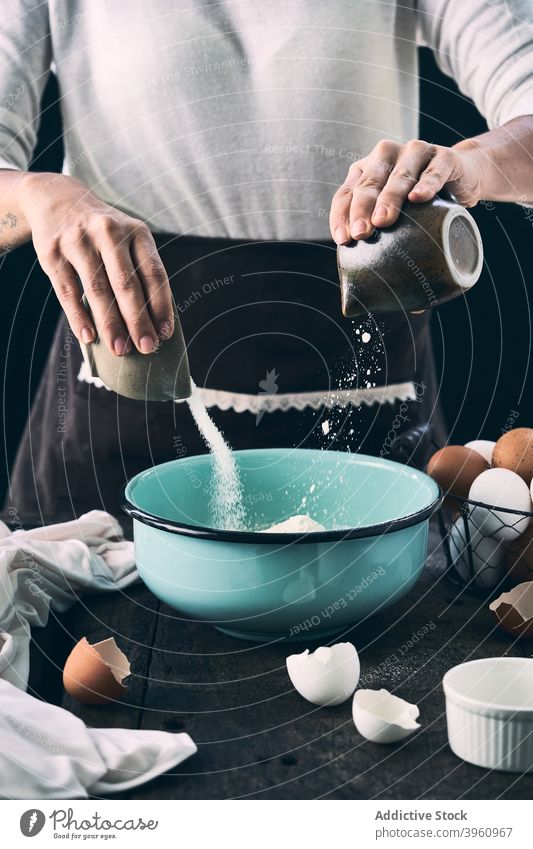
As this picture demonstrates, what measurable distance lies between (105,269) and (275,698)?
0.32 metres

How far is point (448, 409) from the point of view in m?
1.52

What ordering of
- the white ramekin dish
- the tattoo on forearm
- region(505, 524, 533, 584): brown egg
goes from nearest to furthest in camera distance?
the white ramekin dish < region(505, 524, 533, 584): brown egg < the tattoo on forearm

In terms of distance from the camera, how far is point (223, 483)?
0.75 metres

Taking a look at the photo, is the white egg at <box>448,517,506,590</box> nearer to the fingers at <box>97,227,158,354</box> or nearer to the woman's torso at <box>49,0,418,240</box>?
the fingers at <box>97,227,158,354</box>

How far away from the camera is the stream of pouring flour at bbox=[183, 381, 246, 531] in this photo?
748 mm

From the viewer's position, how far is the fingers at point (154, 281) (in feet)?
2.00

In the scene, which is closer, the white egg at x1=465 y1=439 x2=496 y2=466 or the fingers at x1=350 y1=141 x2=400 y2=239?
the fingers at x1=350 y1=141 x2=400 y2=239

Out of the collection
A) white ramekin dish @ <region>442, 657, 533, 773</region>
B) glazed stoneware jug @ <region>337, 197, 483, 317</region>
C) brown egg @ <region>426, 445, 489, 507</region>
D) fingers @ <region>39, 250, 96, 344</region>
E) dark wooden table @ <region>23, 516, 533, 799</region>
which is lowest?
dark wooden table @ <region>23, 516, 533, 799</region>

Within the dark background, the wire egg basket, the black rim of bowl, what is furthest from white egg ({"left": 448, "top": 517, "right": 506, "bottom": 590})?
the dark background

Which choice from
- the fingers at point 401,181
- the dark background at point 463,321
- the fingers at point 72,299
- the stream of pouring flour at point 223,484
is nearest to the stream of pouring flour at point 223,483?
the stream of pouring flour at point 223,484

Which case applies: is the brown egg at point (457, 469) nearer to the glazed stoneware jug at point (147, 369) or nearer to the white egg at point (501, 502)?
the white egg at point (501, 502)

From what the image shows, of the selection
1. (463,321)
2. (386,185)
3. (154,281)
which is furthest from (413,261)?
(463,321)

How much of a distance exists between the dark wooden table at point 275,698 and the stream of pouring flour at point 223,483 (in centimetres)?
9

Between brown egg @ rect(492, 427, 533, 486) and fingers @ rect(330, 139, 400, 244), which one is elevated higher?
fingers @ rect(330, 139, 400, 244)
